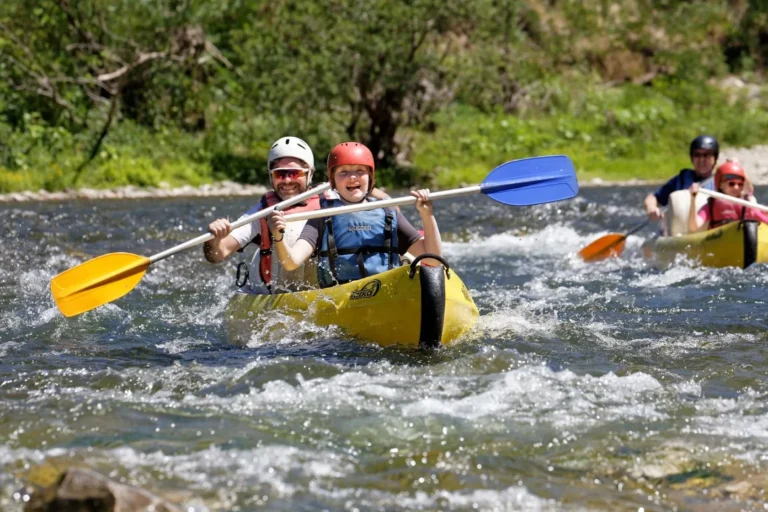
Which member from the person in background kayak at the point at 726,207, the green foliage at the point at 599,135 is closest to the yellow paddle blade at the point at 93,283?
the person in background kayak at the point at 726,207

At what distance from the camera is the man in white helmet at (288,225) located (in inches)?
245

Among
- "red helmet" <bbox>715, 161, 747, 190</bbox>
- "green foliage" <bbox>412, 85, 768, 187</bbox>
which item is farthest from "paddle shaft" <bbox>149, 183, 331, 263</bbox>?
"green foliage" <bbox>412, 85, 768, 187</bbox>

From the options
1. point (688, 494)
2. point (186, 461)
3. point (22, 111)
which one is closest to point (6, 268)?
point (186, 461)

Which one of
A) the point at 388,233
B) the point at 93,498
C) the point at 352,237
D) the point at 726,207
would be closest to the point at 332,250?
the point at 352,237

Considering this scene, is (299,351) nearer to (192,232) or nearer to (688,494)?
(688,494)

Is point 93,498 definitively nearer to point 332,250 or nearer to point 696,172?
point 332,250

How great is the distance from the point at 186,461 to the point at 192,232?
879 centimetres

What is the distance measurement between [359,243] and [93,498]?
3040 mm

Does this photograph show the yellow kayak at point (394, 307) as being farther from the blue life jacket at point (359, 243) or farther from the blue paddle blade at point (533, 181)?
the blue paddle blade at point (533, 181)

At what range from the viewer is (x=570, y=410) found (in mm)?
4461

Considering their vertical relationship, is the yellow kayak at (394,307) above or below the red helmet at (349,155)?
below

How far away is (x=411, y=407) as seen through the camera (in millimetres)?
4434

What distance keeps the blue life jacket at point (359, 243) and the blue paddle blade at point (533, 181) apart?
0.73 m

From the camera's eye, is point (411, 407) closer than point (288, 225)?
Yes
